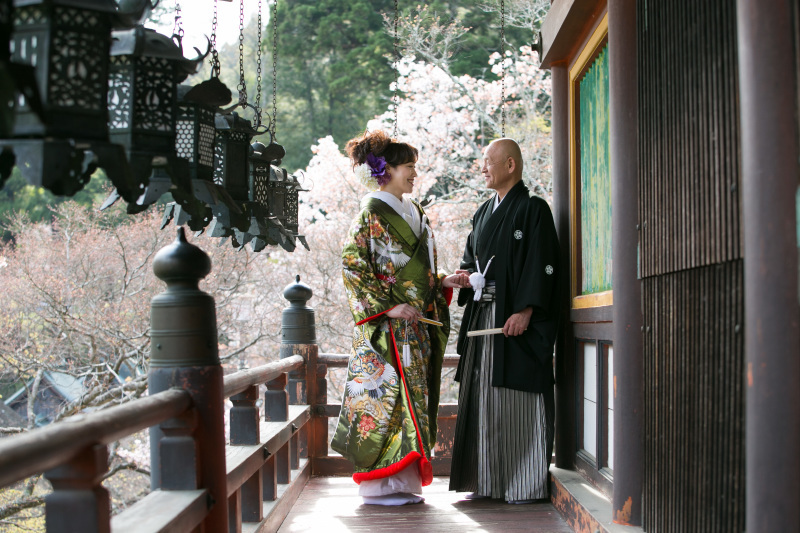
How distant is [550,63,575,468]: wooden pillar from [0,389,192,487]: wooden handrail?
2405mm

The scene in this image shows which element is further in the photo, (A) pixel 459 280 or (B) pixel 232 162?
(A) pixel 459 280

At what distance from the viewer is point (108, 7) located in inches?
59.2

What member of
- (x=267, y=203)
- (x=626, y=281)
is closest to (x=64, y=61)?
(x=267, y=203)

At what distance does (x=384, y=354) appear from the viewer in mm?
3885

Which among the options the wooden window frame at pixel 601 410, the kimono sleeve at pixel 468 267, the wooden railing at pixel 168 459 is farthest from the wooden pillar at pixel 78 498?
the kimono sleeve at pixel 468 267

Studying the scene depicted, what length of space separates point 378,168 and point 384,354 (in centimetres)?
98

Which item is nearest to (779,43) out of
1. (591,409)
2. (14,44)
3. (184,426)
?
(14,44)

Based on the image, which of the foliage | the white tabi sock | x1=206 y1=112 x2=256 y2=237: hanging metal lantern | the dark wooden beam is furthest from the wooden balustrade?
the foliage

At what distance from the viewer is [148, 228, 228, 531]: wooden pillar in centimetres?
222

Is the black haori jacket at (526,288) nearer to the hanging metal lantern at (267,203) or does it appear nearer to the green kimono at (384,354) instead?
the green kimono at (384,354)

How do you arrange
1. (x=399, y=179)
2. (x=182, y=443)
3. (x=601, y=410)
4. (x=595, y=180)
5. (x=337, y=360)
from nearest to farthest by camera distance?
(x=182, y=443), (x=601, y=410), (x=595, y=180), (x=399, y=179), (x=337, y=360)

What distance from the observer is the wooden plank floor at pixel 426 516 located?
3451 millimetres

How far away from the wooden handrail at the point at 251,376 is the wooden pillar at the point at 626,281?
136 cm

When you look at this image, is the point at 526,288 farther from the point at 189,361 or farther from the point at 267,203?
the point at 189,361
